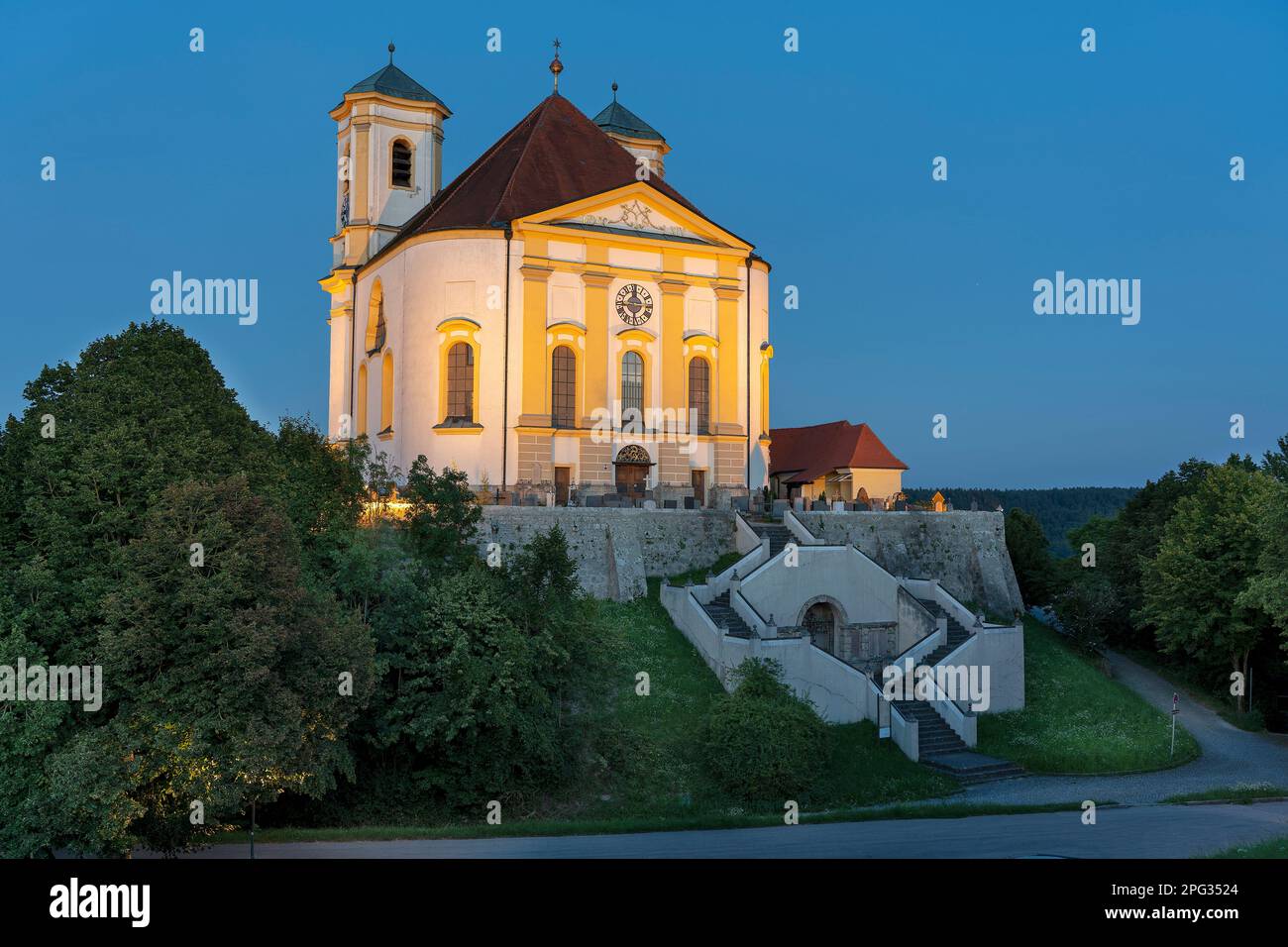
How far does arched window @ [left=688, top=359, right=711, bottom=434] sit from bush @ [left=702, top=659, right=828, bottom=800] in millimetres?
17473

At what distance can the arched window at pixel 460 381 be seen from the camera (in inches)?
1698

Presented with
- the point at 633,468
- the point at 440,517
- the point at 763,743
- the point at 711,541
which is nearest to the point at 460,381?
the point at 633,468

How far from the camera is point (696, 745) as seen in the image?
28.7m

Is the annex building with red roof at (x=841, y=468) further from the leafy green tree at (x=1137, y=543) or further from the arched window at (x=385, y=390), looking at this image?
the arched window at (x=385, y=390)

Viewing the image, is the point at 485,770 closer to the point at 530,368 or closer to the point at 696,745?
the point at 696,745

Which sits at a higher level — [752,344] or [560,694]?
[752,344]

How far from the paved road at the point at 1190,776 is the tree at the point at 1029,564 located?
8.31 meters

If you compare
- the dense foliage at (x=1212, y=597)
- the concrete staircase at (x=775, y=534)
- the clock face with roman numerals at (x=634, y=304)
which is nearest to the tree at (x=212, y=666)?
the concrete staircase at (x=775, y=534)

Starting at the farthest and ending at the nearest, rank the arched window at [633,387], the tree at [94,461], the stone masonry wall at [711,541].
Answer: the arched window at [633,387]
the stone masonry wall at [711,541]
the tree at [94,461]

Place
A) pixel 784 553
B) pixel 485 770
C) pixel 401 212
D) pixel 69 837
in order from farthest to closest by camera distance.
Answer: pixel 401 212, pixel 784 553, pixel 485 770, pixel 69 837

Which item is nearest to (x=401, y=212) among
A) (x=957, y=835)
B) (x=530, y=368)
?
(x=530, y=368)

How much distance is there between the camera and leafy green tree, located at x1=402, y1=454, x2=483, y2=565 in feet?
99.5

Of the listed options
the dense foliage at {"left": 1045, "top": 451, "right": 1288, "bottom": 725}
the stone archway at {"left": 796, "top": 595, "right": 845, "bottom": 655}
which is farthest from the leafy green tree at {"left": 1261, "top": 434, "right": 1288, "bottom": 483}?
the stone archway at {"left": 796, "top": 595, "right": 845, "bottom": 655}
